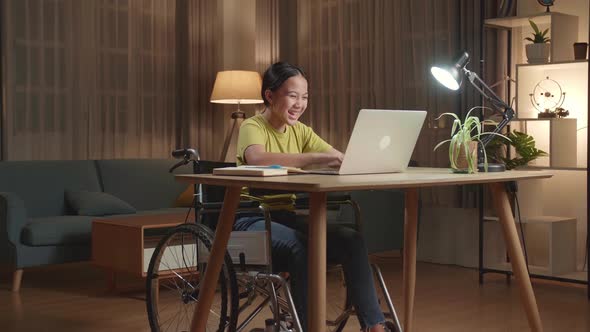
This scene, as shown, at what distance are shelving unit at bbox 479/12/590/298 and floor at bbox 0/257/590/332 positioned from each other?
0.49ft

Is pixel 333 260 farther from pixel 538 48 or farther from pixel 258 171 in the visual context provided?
pixel 538 48

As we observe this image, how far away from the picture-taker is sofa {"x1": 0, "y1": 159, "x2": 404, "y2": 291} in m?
4.66

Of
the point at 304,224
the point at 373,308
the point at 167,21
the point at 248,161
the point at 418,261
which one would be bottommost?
the point at 418,261

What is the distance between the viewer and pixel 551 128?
465 cm

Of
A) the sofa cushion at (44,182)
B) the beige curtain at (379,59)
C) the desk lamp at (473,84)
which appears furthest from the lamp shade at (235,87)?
the desk lamp at (473,84)

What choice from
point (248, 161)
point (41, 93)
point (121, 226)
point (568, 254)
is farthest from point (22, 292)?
point (568, 254)

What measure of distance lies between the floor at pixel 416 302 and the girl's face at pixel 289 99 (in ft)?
3.74

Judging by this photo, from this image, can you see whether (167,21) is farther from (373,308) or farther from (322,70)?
(373,308)

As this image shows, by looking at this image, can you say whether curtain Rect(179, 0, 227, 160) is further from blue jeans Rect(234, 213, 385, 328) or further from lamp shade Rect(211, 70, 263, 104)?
blue jeans Rect(234, 213, 385, 328)

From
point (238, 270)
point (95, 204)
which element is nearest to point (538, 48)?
point (238, 270)

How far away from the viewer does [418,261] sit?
19.1ft

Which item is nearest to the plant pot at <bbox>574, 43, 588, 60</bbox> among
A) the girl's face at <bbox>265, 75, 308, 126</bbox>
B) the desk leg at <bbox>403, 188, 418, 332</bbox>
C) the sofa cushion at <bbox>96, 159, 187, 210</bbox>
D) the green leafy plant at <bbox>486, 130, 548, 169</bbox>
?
the green leafy plant at <bbox>486, 130, 548, 169</bbox>

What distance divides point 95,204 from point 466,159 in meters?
3.06

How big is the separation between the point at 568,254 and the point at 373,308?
2.52 m
